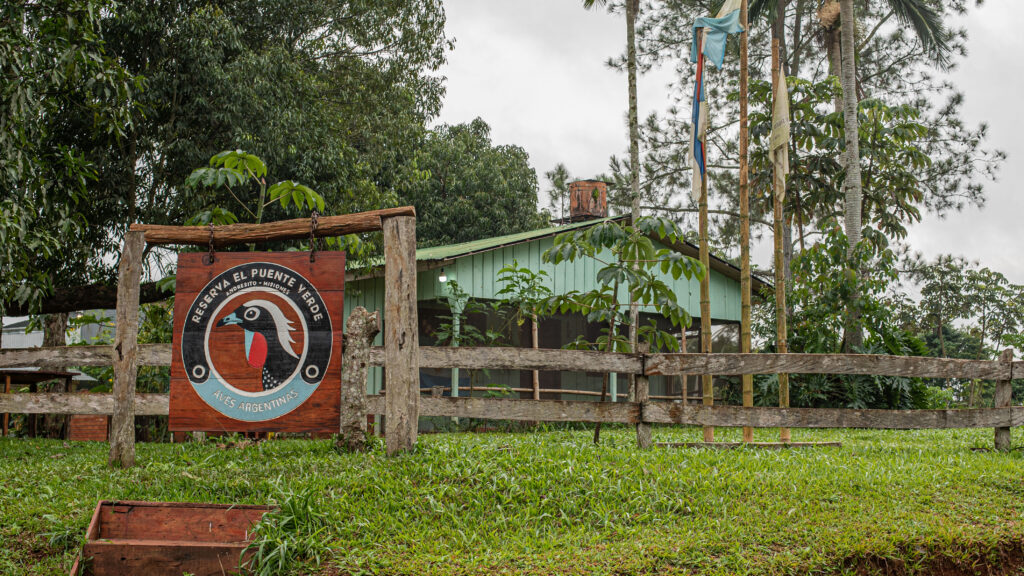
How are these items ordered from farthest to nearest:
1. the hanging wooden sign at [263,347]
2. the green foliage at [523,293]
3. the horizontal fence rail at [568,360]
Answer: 1. the green foliage at [523,293]
2. the horizontal fence rail at [568,360]
3. the hanging wooden sign at [263,347]

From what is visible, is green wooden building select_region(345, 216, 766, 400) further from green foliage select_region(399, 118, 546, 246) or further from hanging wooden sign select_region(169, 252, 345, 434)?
green foliage select_region(399, 118, 546, 246)

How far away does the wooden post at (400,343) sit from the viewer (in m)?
6.75

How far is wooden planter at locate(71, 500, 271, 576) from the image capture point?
517 cm

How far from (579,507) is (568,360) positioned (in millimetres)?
2247

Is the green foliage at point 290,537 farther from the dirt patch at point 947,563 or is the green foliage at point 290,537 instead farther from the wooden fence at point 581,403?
the dirt patch at point 947,563

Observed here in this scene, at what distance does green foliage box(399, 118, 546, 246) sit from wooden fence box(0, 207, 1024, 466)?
21235mm

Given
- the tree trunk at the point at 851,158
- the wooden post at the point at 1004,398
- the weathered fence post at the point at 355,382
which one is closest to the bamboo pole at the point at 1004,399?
the wooden post at the point at 1004,398

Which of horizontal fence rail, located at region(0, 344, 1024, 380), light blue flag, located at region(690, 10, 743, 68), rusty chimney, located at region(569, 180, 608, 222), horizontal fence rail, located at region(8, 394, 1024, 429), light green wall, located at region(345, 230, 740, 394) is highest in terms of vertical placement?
rusty chimney, located at region(569, 180, 608, 222)

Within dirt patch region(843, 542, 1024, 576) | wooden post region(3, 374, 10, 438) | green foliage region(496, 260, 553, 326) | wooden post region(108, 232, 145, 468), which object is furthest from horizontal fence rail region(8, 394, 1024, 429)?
wooden post region(3, 374, 10, 438)

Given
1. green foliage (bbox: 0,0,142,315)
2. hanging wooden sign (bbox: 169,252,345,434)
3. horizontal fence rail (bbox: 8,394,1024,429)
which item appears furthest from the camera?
green foliage (bbox: 0,0,142,315)

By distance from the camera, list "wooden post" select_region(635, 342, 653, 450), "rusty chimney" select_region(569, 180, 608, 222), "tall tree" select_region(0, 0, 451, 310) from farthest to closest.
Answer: "rusty chimney" select_region(569, 180, 608, 222) < "tall tree" select_region(0, 0, 451, 310) < "wooden post" select_region(635, 342, 653, 450)

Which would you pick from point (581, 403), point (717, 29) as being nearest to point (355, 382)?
point (581, 403)

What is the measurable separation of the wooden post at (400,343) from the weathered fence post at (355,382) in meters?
0.64

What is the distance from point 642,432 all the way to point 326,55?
12522 millimetres
